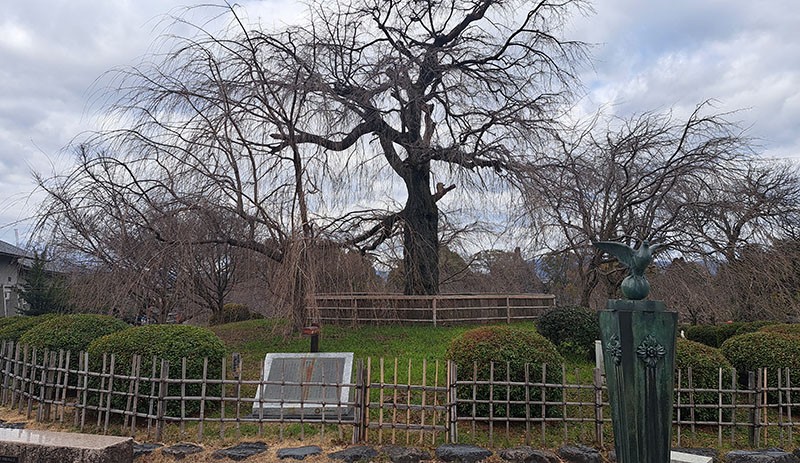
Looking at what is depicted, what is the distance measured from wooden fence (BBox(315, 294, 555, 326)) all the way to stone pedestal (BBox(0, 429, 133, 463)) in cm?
613

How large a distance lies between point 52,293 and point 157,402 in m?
17.1

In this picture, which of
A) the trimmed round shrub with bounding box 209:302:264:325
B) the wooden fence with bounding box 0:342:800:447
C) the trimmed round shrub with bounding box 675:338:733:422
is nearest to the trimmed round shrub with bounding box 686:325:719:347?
the wooden fence with bounding box 0:342:800:447

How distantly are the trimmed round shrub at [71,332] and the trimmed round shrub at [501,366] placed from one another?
5.49 meters

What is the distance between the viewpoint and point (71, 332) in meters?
8.05

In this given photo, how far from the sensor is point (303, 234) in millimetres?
8367

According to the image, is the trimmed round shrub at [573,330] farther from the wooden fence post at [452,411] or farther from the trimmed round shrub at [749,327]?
the wooden fence post at [452,411]

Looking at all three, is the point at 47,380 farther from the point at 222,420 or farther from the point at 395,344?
the point at 395,344

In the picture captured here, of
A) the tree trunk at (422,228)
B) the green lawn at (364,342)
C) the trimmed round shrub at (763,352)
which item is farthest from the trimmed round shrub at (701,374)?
the tree trunk at (422,228)

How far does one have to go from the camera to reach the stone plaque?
616cm

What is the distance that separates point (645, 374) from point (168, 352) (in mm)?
5654

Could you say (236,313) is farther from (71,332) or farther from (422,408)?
(422,408)

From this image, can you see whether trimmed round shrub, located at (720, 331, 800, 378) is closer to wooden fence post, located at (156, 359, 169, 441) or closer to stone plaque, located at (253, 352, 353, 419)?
stone plaque, located at (253, 352, 353, 419)

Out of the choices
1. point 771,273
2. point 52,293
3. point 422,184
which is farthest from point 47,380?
point 52,293

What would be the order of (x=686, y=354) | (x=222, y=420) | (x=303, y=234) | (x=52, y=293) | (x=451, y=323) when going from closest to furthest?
(x=222, y=420) → (x=686, y=354) → (x=303, y=234) → (x=451, y=323) → (x=52, y=293)
